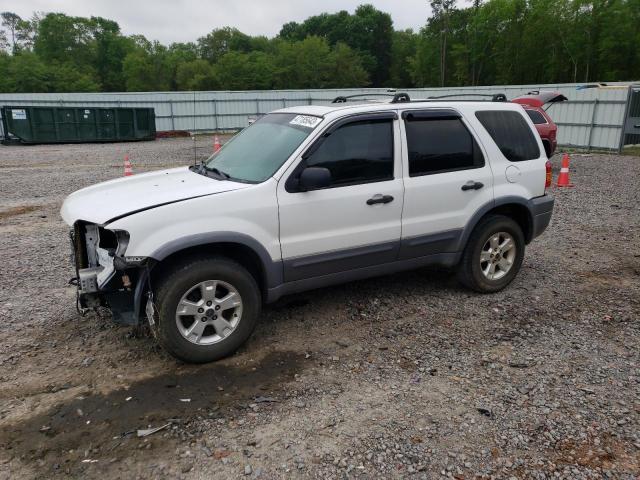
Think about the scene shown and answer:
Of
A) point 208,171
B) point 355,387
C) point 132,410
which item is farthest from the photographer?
point 208,171

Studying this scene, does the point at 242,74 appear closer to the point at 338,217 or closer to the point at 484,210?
the point at 484,210

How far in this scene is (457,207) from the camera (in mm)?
4867

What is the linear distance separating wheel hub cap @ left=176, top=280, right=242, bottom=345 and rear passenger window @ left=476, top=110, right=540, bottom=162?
3.06 meters

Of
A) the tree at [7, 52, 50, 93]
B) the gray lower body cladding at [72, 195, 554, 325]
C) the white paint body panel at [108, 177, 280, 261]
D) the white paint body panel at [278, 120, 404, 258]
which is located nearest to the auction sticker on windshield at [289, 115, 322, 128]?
the white paint body panel at [278, 120, 404, 258]

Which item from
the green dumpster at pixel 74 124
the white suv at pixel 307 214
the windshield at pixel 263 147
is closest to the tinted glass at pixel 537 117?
the white suv at pixel 307 214

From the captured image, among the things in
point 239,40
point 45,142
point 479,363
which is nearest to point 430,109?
point 479,363

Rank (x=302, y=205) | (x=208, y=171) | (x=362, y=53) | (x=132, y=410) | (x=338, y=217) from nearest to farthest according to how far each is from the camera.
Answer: (x=132, y=410) < (x=302, y=205) < (x=338, y=217) < (x=208, y=171) < (x=362, y=53)

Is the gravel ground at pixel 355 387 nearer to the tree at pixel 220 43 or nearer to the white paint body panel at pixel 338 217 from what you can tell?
the white paint body panel at pixel 338 217

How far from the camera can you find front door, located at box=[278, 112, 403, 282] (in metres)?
4.06

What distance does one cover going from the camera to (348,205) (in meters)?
4.24

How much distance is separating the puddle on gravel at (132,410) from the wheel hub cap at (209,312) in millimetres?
259

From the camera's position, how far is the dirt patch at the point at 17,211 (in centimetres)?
912

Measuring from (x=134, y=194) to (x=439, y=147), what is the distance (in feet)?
9.05

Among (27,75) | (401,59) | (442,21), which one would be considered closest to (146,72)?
(27,75)
